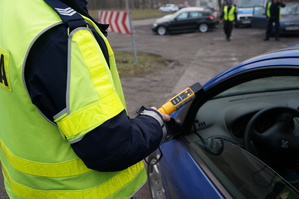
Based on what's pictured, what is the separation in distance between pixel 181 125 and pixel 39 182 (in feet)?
3.20

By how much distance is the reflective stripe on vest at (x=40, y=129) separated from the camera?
1037mm

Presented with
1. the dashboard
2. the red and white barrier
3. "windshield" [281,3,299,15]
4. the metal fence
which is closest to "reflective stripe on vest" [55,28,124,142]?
the dashboard

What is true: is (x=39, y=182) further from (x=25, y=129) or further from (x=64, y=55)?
(x=64, y=55)

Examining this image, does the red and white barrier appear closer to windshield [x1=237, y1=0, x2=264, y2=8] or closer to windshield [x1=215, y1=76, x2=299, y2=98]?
windshield [x1=215, y1=76, x2=299, y2=98]

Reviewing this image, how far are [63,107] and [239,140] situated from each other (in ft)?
4.64

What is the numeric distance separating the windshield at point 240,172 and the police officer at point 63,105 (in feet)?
1.76

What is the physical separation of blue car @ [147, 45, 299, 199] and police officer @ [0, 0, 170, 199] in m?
0.55

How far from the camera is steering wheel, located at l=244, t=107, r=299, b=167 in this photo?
191cm

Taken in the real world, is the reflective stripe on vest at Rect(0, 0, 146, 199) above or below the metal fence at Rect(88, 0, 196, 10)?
above

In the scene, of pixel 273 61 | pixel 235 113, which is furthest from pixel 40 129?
pixel 235 113

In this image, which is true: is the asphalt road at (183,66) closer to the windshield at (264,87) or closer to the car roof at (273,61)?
the windshield at (264,87)

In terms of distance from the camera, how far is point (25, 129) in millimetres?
1179

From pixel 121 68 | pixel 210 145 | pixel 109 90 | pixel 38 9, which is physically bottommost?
pixel 121 68

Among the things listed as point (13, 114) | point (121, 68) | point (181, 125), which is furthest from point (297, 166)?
point (121, 68)
